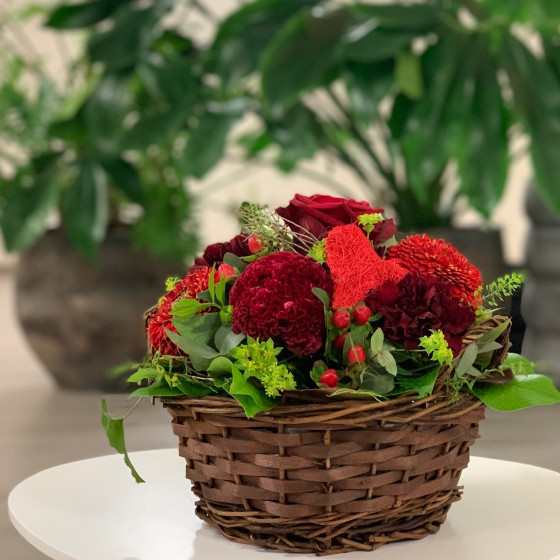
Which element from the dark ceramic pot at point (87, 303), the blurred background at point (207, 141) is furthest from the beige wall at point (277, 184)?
the dark ceramic pot at point (87, 303)

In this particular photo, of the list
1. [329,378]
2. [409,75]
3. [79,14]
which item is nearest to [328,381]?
[329,378]

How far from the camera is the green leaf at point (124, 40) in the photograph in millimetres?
1915

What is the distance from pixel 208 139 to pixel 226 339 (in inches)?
56.8

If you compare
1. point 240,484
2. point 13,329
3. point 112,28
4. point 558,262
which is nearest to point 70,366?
point 112,28

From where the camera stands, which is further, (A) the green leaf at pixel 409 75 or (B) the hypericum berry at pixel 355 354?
(A) the green leaf at pixel 409 75

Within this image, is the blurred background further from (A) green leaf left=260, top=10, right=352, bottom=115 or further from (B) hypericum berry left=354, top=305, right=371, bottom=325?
(B) hypericum berry left=354, top=305, right=371, bottom=325

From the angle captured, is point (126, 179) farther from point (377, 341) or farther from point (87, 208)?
point (377, 341)

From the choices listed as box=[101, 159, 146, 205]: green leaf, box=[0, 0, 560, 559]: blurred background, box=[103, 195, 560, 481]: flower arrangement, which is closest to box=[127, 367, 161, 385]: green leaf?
box=[103, 195, 560, 481]: flower arrangement

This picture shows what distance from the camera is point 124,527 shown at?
54cm

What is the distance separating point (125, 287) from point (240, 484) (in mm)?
1465

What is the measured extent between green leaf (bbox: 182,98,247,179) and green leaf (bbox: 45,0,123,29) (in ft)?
1.09

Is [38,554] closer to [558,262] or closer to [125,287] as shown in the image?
[125,287]

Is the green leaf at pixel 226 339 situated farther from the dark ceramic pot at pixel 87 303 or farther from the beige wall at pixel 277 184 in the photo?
the beige wall at pixel 277 184

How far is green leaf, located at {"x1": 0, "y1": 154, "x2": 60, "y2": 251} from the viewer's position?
1.90 meters
